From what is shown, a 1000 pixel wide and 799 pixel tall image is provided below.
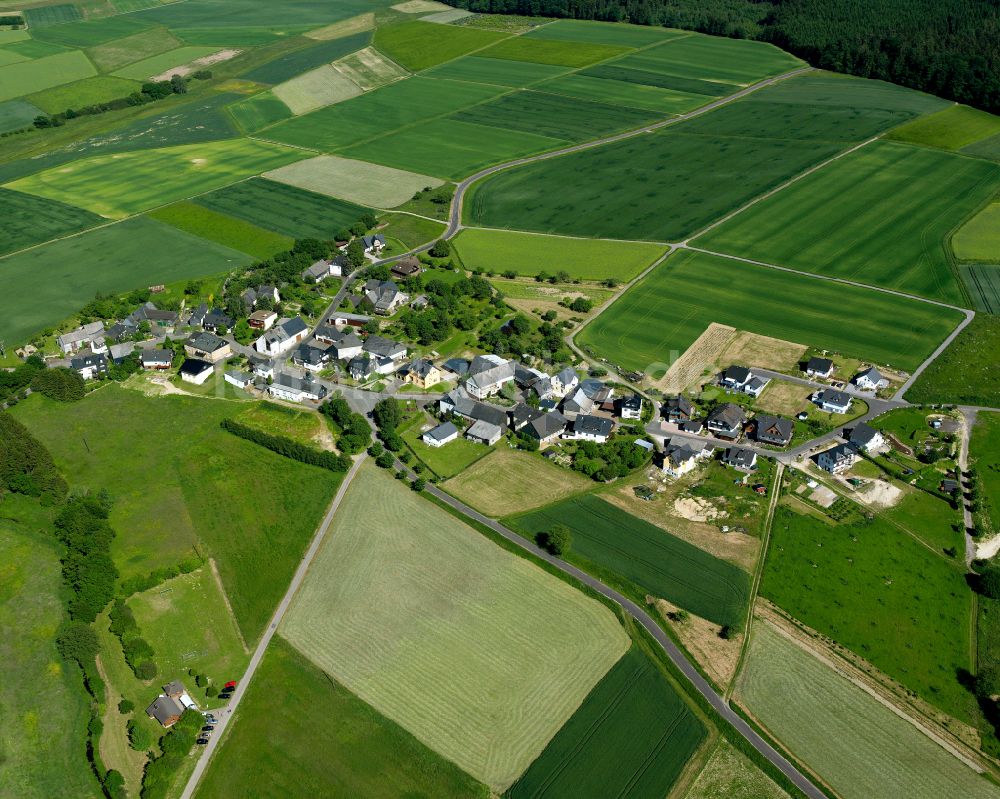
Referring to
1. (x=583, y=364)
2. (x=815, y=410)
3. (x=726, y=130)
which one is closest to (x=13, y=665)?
(x=583, y=364)

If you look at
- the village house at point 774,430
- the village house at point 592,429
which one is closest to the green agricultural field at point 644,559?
the village house at point 592,429

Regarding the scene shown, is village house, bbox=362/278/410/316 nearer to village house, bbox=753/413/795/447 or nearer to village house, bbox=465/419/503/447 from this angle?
village house, bbox=465/419/503/447

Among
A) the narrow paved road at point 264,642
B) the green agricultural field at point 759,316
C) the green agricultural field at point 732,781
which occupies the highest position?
the green agricultural field at point 759,316

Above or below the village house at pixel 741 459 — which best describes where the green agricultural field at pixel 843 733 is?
below

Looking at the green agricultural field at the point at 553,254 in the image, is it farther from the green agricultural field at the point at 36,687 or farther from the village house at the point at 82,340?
the green agricultural field at the point at 36,687

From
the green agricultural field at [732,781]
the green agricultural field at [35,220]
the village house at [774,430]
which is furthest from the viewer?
the green agricultural field at [35,220]

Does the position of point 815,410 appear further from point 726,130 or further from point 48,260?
point 48,260
